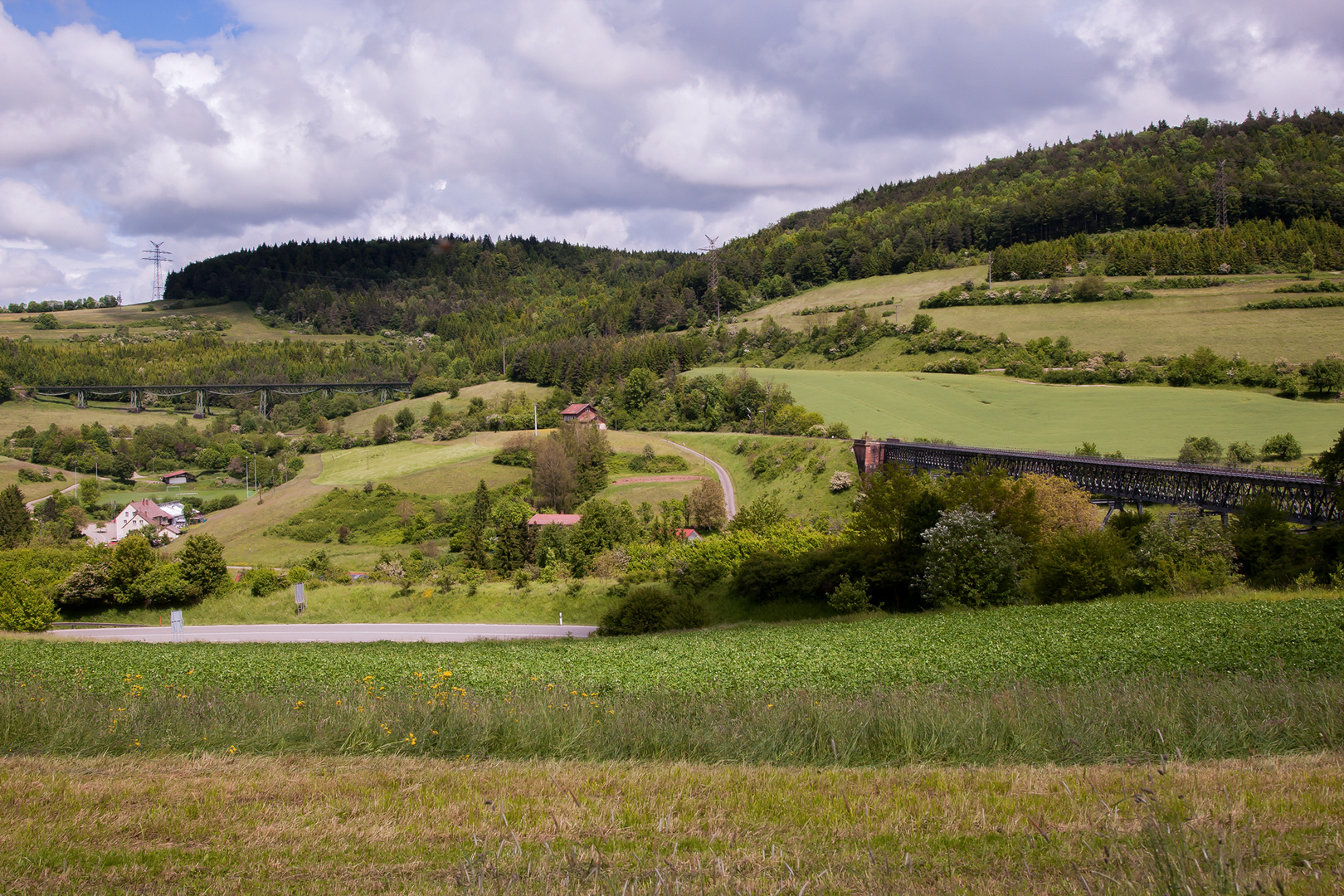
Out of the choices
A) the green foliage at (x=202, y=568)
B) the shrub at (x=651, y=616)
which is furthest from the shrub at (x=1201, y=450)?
the green foliage at (x=202, y=568)

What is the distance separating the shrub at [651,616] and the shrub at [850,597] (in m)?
6.45

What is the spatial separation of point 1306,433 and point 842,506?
36.7 m

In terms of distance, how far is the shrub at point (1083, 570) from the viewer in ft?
89.9

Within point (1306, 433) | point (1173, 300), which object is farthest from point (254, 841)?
point (1173, 300)

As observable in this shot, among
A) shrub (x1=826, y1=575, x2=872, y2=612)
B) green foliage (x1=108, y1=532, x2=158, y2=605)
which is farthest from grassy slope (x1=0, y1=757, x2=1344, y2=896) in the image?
green foliage (x1=108, y1=532, x2=158, y2=605)

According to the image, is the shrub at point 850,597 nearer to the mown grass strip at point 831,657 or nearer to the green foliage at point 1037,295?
the mown grass strip at point 831,657

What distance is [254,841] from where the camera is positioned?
23.3ft

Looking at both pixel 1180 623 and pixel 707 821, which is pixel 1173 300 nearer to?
pixel 1180 623

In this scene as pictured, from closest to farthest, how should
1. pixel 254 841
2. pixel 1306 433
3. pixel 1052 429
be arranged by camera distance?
pixel 254 841 < pixel 1306 433 < pixel 1052 429

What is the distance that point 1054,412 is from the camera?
259 ft

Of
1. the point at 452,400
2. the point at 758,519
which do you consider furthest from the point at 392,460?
the point at 758,519

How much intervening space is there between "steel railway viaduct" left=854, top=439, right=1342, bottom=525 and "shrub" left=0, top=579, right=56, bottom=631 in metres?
52.2

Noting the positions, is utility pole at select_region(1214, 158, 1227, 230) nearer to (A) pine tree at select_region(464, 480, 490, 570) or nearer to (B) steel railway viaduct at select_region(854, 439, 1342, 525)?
(B) steel railway viaduct at select_region(854, 439, 1342, 525)

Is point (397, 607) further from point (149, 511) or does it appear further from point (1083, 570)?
point (149, 511)
